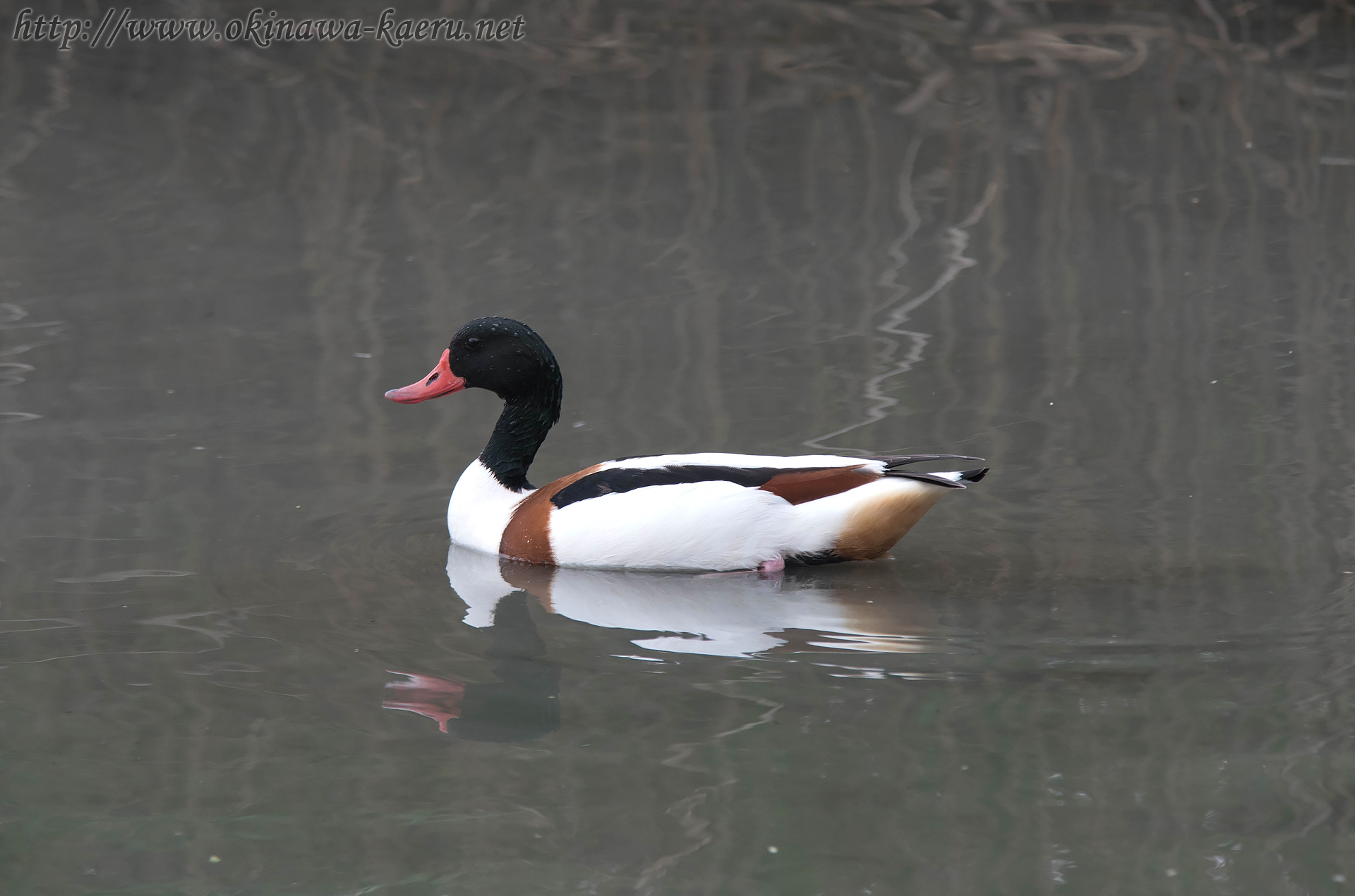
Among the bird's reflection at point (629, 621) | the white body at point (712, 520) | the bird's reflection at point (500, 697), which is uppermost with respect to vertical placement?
the white body at point (712, 520)

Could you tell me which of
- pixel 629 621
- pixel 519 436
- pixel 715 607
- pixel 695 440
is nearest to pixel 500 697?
pixel 629 621

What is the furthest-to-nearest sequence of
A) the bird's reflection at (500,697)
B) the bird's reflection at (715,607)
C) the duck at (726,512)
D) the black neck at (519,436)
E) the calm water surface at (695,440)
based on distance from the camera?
1. the black neck at (519,436)
2. the duck at (726,512)
3. the bird's reflection at (715,607)
4. the bird's reflection at (500,697)
5. the calm water surface at (695,440)

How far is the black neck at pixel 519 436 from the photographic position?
6598mm

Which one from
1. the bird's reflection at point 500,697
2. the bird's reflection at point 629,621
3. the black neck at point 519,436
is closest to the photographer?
A: the bird's reflection at point 500,697

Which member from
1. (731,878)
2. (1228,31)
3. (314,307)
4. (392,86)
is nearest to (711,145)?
(392,86)

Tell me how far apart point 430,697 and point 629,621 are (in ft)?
2.84

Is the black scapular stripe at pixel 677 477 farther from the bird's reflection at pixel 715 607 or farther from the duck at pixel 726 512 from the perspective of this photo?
the bird's reflection at pixel 715 607

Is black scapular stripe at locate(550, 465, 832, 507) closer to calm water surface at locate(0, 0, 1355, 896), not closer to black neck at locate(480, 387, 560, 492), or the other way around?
calm water surface at locate(0, 0, 1355, 896)

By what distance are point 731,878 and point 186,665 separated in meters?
2.20

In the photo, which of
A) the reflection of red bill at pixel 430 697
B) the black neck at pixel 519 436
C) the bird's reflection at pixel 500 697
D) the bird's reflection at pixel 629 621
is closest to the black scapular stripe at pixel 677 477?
the bird's reflection at pixel 629 621

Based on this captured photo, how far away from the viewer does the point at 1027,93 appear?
14.1 metres

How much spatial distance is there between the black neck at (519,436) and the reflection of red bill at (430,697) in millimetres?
1415

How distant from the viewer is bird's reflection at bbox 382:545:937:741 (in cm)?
512

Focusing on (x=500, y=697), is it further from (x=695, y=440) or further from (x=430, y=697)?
(x=695, y=440)
